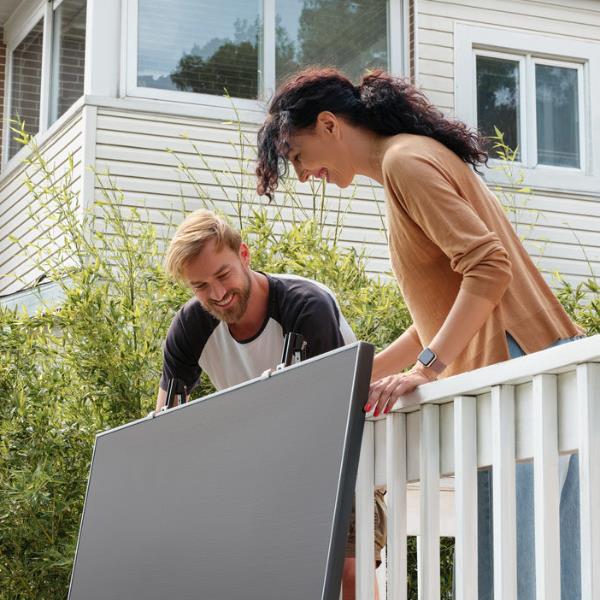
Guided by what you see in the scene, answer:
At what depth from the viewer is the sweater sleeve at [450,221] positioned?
2.22 metres

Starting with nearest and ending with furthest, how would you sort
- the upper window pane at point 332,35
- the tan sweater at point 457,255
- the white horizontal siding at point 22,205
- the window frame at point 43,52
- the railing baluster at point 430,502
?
the railing baluster at point 430,502
the tan sweater at point 457,255
the white horizontal siding at point 22,205
the upper window pane at point 332,35
the window frame at point 43,52

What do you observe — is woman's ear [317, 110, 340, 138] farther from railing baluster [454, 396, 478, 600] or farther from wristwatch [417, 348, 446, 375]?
railing baluster [454, 396, 478, 600]

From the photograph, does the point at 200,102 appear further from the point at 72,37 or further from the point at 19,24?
the point at 19,24

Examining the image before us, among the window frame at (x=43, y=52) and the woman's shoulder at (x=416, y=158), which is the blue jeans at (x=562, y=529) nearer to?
the woman's shoulder at (x=416, y=158)

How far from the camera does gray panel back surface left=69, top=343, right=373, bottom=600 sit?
170cm

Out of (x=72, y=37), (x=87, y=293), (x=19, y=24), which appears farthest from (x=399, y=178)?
(x=19, y=24)

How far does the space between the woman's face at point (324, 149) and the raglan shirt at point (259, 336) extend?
341 mm

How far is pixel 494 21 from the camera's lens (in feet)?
29.5

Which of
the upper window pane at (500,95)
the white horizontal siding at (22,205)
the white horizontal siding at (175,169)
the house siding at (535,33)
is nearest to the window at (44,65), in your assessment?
the white horizontal siding at (22,205)

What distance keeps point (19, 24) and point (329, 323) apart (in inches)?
291

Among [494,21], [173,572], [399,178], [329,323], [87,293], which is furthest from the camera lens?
[494,21]

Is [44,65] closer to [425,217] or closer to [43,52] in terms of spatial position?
[43,52]

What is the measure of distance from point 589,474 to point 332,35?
7197 mm

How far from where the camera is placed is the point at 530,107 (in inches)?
354
